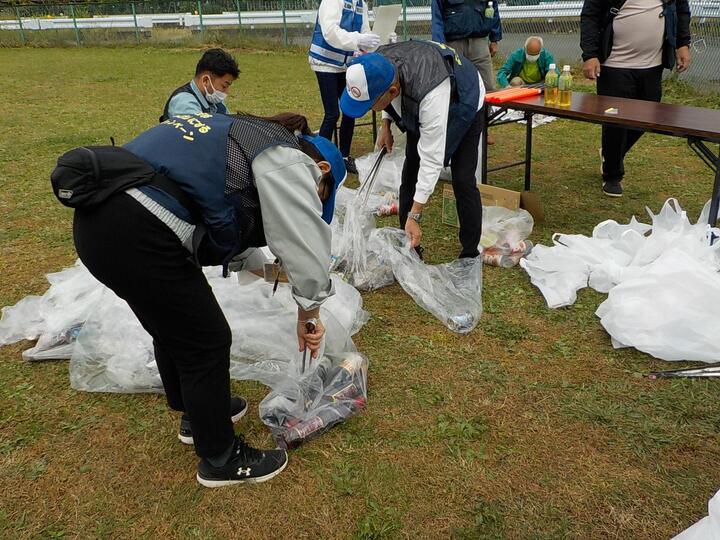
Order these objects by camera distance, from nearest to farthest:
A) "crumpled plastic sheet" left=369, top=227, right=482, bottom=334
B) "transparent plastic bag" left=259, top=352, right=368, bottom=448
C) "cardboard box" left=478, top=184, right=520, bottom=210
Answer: "transparent plastic bag" left=259, top=352, right=368, bottom=448 < "crumpled plastic sheet" left=369, top=227, right=482, bottom=334 < "cardboard box" left=478, top=184, right=520, bottom=210

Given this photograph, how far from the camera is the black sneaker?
6.10 feet

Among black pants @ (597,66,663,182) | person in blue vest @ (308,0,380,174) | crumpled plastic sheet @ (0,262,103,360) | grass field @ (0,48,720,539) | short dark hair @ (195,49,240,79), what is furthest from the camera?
person in blue vest @ (308,0,380,174)

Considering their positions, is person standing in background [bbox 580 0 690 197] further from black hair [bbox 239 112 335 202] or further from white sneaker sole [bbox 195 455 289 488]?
white sneaker sole [bbox 195 455 289 488]

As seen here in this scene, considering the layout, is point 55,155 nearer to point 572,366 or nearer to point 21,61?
point 572,366

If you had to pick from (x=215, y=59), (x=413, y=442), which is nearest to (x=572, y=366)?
(x=413, y=442)

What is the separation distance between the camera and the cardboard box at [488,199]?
3621 millimetres

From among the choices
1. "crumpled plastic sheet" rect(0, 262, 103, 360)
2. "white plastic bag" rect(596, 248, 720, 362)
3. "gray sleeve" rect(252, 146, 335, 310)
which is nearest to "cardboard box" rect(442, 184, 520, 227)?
"white plastic bag" rect(596, 248, 720, 362)

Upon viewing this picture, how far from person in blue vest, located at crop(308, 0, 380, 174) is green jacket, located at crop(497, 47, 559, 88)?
4.75 ft

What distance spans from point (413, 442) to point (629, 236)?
1700 millimetres

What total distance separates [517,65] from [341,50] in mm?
1829

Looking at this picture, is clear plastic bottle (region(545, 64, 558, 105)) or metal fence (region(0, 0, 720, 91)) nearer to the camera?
clear plastic bottle (region(545, 64, 558, 105))

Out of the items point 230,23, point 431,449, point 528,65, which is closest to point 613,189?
point 528,65

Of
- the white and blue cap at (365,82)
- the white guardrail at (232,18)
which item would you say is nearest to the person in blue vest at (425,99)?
the white and blue cap at (365,82)

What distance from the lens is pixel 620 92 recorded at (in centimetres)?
407
